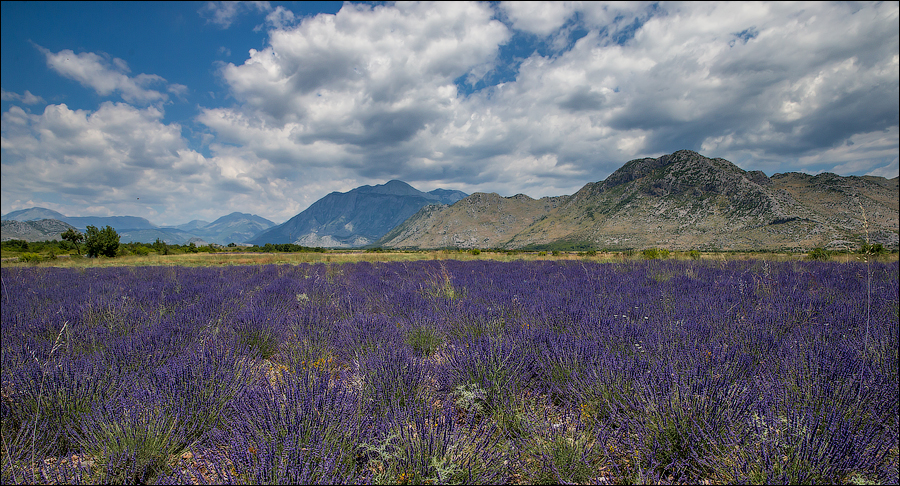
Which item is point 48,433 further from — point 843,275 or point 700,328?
point 843,275

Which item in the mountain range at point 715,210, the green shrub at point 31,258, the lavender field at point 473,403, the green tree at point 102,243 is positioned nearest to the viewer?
the lavender field at point 473,403

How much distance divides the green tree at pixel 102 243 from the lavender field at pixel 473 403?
36.2 meters

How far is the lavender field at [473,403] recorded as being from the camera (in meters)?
1.47

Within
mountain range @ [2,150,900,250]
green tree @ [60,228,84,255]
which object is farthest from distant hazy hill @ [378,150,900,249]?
green tree @ [60,228,84,255]

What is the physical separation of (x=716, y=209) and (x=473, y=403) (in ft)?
498

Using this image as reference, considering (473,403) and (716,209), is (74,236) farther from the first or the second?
(716,209)

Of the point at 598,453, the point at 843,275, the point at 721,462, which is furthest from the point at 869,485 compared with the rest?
the point at 843,275

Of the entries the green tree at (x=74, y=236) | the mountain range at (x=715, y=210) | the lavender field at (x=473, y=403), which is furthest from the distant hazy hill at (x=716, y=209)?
the green tree at (x=74, y=236)

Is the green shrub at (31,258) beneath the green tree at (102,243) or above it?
beneath

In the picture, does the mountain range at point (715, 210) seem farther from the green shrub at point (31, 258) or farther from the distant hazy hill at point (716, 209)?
the green shrub at point (31, 258)

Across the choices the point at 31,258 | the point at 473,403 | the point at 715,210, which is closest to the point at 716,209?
the point at 715,210

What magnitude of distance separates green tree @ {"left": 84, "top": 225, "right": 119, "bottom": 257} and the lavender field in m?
36.2

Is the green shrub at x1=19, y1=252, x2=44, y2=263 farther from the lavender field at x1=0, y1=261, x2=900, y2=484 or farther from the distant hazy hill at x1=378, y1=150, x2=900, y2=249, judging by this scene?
the distant hazy hill at x1=378, y1=150, x2=900, y2=249

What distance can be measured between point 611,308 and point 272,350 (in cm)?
386
